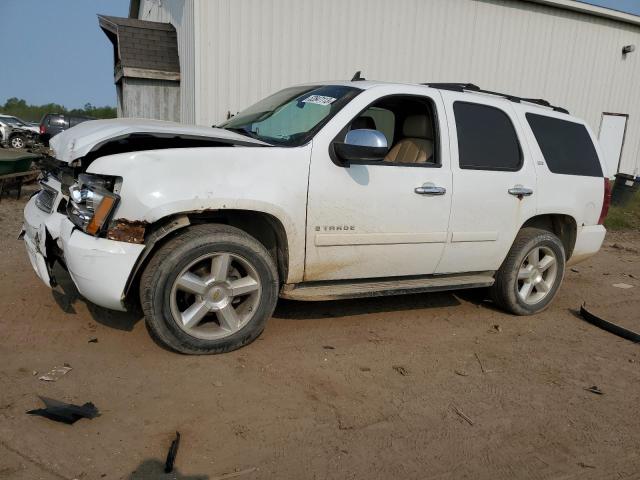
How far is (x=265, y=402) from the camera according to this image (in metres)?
3.00

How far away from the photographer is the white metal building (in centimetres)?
944

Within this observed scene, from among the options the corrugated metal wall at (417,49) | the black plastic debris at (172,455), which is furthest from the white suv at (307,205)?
the corrugated metal wall at (417,49)

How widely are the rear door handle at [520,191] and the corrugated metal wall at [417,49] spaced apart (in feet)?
21.2

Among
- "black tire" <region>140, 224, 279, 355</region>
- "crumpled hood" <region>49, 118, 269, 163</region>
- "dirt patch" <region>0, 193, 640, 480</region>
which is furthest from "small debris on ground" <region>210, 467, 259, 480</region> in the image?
"crumpled hood" <region>49, 118, 269, 163</region>

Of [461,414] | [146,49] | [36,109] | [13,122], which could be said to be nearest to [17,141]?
[13,122]

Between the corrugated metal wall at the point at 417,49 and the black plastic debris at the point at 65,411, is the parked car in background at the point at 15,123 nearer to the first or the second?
the corrugated metal wall at the point at 417,49

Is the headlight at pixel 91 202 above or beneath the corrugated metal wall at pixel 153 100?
beneath

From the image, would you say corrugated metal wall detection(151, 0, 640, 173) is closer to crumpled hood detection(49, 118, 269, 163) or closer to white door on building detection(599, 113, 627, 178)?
white door on building detection(599, 113, 627, 178)

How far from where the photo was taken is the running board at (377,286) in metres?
3.73

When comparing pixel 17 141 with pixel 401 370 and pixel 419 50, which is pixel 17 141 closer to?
pixel 419 50

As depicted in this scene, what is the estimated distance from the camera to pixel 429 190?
397cm

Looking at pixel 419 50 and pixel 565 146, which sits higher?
pixel 419 50

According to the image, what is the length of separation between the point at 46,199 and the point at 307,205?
190cm

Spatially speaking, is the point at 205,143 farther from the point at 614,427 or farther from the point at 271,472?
the point at 614,427
